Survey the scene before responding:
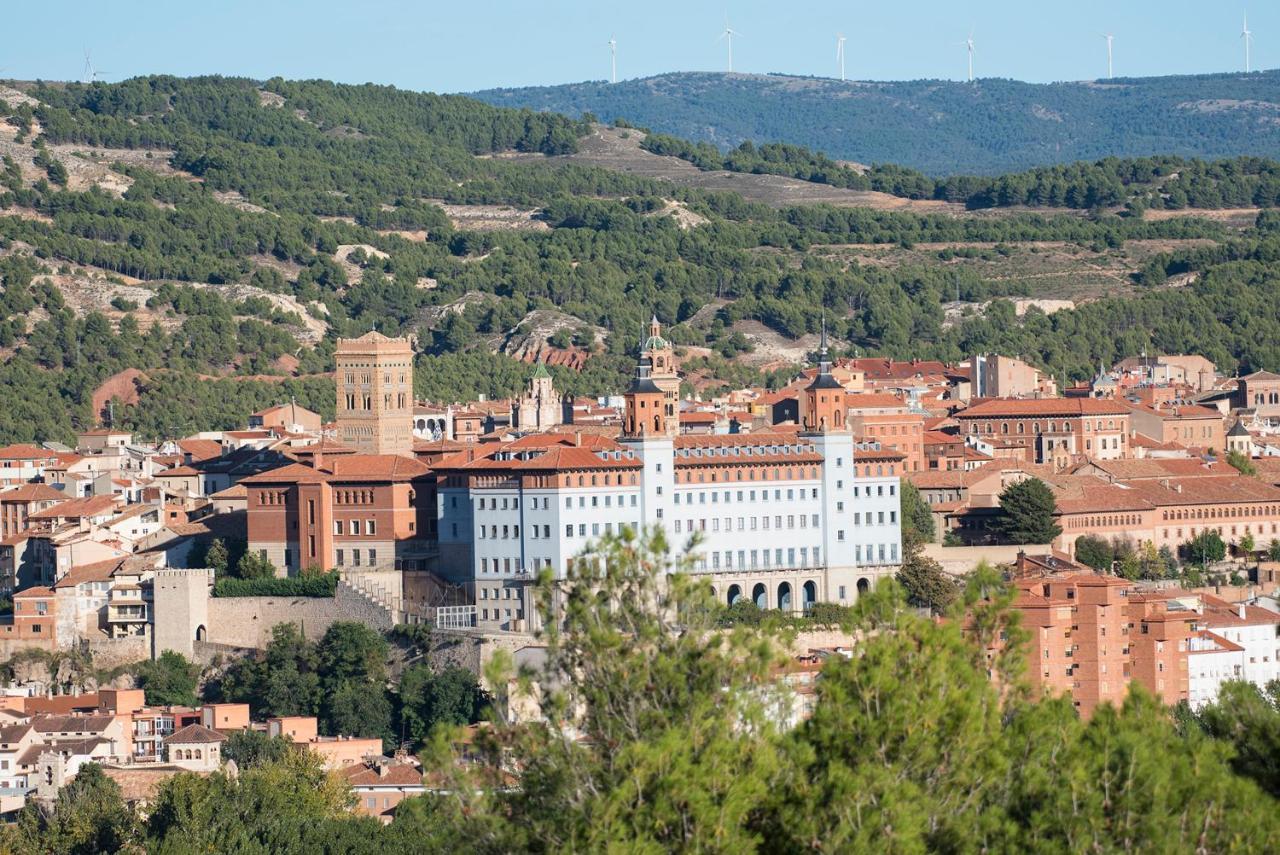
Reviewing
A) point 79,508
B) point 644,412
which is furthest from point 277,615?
point 79,508

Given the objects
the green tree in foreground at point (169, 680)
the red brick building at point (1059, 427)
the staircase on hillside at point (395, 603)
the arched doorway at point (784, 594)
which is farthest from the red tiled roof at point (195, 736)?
the red brick building at point (1059, 427)

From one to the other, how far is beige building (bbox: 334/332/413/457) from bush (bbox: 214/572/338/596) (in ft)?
30.0

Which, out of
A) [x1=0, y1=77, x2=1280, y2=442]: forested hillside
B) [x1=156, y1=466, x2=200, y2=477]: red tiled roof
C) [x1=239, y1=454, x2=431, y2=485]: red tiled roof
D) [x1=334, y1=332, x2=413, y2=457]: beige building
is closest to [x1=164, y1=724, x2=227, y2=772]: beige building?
[x1=239, y1=454, x2=431, y2=485]: red tiled roof

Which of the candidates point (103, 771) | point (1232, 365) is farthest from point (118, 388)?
point (103, 771)

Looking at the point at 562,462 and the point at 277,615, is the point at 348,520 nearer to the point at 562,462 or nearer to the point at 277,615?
the point at 277,615

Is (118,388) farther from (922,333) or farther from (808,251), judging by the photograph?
(808,251)

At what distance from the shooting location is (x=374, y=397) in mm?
81250

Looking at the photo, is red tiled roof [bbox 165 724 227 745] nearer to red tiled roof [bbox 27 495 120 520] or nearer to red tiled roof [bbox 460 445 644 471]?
red tiled roof [bbox 460 445 644 471]

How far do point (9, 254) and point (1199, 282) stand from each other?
157ft

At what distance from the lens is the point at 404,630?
69062 millimetres

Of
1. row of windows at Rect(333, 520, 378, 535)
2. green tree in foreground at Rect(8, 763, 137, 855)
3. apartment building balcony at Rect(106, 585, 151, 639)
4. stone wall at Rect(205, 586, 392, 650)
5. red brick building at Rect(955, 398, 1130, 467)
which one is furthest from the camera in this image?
red brick building at Rect(955, 398, 1130, 467)

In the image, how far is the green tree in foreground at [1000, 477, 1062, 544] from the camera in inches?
3029

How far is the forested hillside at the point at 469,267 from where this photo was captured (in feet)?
393

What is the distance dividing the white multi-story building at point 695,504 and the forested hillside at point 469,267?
36580mm
